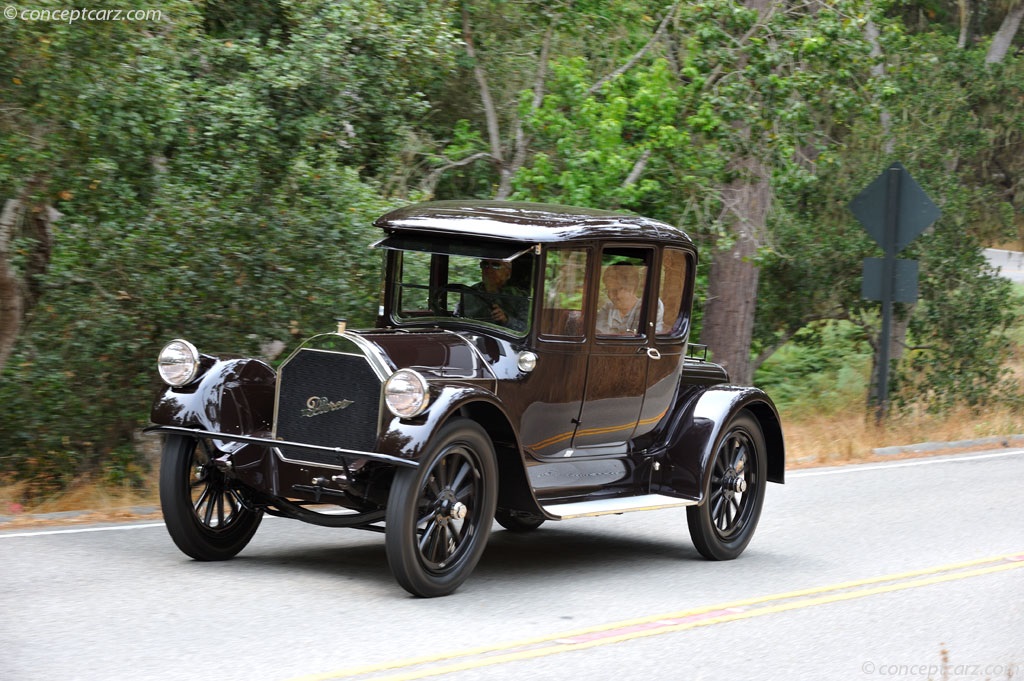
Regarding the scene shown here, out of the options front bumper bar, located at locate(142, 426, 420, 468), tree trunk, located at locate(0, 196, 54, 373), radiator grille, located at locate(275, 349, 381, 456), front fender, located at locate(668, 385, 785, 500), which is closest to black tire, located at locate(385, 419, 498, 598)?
front bumper bar, located at locate(142, 426, 420, 468)

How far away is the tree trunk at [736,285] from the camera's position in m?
17.2

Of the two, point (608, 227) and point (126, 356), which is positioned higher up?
point (608, 227)

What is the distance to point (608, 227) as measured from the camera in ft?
27.3

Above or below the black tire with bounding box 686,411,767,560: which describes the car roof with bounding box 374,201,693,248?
above

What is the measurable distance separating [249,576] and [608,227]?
10.2 ft

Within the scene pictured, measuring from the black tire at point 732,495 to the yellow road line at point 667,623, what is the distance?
101 cm

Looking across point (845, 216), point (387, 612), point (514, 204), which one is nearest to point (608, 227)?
point (514, 204)

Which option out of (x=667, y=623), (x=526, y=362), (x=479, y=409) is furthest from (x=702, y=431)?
(x=667, y=623)

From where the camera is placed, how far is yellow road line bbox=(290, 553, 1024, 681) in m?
5.61

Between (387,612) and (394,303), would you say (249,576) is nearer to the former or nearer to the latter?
(387,612)

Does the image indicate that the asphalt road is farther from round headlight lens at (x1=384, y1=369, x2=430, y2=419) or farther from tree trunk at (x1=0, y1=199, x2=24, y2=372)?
tree trunk at (x1=0, y1=199, x2=24, y2=372)

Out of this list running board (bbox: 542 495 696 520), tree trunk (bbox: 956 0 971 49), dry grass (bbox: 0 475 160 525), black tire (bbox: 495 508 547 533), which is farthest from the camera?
tree trunk (bbox: 956 0 971 49)

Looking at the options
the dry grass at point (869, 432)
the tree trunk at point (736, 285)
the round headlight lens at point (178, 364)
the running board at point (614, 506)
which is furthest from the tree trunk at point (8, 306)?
the tree trunk at point (736, 285)

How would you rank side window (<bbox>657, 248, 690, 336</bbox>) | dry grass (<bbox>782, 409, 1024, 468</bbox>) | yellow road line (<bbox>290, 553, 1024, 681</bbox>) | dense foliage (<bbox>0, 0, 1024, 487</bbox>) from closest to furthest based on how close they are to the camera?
yellow road line (<bbox>290, 553, 1024, 681</bbox>)
side window (<bbox>657, 248, 690, 336</bbox>)
dense foliage (<bbox>0, 0, 1024, 487</bbox>)
dry grass (<bbox>782, 409, 1024, 468</bbox>)
